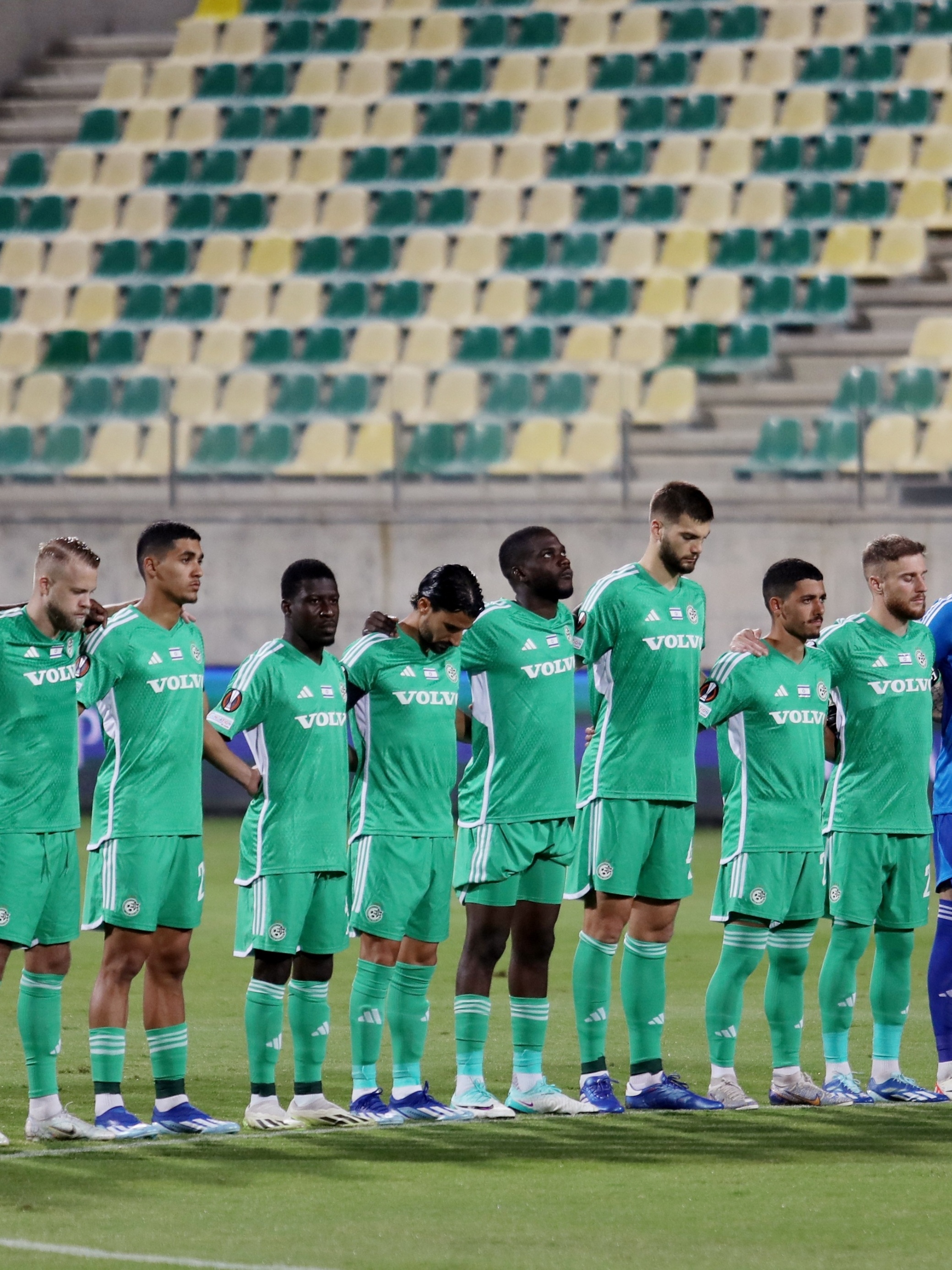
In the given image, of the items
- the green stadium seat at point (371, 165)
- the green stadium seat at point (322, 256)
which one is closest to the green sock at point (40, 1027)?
the green stadium seat at point (322, 256)

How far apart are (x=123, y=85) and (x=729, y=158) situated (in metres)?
7.42

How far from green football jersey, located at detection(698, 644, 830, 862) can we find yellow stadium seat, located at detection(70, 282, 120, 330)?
50.8 feet

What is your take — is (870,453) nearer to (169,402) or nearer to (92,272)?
(169,402)

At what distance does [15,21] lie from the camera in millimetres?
26156

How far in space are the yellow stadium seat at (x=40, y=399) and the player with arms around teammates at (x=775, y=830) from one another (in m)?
11.2

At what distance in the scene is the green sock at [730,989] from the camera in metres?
7.80

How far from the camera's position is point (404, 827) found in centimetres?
754

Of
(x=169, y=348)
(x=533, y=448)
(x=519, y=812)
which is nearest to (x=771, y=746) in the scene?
(x=519, y=812)

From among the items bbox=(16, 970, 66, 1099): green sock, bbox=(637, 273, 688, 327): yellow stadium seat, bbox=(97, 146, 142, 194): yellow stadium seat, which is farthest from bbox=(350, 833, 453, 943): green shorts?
bbox=(97, 146, 142, 194): yellow stadium seat

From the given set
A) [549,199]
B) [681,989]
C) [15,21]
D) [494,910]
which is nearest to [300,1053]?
[494,910]

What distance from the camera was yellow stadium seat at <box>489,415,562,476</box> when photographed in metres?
17.7

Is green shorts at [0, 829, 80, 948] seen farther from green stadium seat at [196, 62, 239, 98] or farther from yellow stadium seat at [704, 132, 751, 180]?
green stadium seat at [196, 62, 239, 98]

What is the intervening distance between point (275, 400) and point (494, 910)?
1308cm

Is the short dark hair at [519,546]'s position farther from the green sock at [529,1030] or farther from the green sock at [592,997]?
the green sock at [529,1030]
